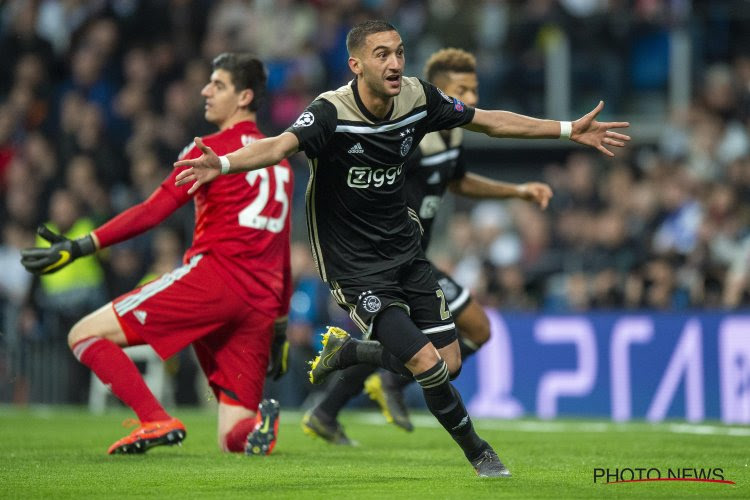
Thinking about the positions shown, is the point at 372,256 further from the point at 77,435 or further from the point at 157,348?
the point at 77,435

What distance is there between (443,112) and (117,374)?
282cm

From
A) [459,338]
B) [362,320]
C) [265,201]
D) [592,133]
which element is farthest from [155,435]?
[592,133]

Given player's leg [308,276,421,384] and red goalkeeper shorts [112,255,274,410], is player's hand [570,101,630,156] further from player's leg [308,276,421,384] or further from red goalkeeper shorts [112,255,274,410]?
red goalkeeper shorts [112,255,274,410]

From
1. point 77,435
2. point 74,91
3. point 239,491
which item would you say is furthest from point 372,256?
point 74,91

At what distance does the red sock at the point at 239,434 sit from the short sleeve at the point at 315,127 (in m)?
2.42

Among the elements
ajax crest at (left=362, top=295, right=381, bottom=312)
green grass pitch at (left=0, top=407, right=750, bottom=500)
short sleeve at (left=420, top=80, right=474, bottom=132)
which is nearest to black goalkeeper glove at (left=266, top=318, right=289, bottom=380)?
green grass pitch at (left=0, top=407, right=750, bottom=500)

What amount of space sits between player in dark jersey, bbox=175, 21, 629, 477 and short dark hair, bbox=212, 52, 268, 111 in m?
1.84

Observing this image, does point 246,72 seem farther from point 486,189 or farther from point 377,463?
point 377,463

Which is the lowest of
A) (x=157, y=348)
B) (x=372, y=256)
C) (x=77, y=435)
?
(x=77, y=435)

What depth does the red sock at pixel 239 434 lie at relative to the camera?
878cm

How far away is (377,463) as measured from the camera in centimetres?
815

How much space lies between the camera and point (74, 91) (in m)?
19.0

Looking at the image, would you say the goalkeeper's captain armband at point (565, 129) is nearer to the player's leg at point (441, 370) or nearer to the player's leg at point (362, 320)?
the player's leg at point (441, 370)

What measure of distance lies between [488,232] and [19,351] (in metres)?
5.83
